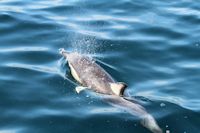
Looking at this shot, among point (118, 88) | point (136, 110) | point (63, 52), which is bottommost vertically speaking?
point (136, 110)

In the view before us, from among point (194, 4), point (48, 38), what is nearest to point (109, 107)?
point (48, 38)

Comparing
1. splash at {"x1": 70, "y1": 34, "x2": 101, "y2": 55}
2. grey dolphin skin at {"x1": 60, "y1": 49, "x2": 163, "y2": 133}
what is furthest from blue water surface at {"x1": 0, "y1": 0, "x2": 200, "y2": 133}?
grey dolphin skin at {"x1": 60, "y1": 49, "x2": 163, "y2": 133}

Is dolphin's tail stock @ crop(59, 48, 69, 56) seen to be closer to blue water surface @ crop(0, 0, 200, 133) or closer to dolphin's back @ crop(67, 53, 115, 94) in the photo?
blue water surface @ crop(0, 0, 200, 133)

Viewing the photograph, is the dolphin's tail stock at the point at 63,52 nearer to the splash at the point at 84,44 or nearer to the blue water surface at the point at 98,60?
the blue water surface at the point at 98,60

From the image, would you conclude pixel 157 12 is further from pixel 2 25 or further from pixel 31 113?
pixel 31 113

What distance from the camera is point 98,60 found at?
12.0 meters

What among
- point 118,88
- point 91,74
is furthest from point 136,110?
point 91,74

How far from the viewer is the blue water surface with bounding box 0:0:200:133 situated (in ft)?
30.8

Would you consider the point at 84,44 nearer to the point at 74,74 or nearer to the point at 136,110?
the point at 74,74

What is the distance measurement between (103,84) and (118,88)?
572 mm

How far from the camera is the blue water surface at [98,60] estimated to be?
9.38 m

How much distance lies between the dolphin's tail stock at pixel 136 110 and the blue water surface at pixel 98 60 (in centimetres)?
10

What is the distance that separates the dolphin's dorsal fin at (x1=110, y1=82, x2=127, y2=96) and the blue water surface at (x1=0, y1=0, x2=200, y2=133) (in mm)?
314

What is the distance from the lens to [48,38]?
13375 millimetres
